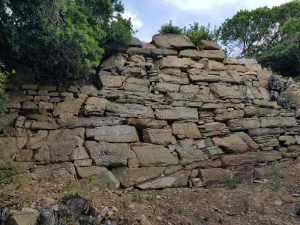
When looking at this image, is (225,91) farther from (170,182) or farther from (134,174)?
(134,174)

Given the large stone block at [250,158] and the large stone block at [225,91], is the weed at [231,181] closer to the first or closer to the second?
the large stone block at [250,158]

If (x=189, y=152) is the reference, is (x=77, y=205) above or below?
below

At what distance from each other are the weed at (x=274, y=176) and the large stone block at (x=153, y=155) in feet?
6.90

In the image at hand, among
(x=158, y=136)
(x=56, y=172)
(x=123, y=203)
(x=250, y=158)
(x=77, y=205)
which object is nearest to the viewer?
(x=77, y=205)

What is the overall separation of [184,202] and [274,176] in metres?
2.43

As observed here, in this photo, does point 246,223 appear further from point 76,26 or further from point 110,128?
point 76,26

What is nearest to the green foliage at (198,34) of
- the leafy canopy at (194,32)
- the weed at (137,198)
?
the leafy canopy at (194,32)

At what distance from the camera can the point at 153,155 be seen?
7.27 m

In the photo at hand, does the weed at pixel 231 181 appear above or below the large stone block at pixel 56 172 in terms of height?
below

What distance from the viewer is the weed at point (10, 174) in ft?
20.1

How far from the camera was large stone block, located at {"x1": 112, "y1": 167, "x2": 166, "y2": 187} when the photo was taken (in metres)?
6.84

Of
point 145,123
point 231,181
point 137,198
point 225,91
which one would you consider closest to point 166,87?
point 145,123

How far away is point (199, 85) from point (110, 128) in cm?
270

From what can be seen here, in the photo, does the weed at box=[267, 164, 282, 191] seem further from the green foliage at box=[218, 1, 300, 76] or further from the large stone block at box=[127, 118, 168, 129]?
the green foliage at box=[218, 1, 300, 76]
